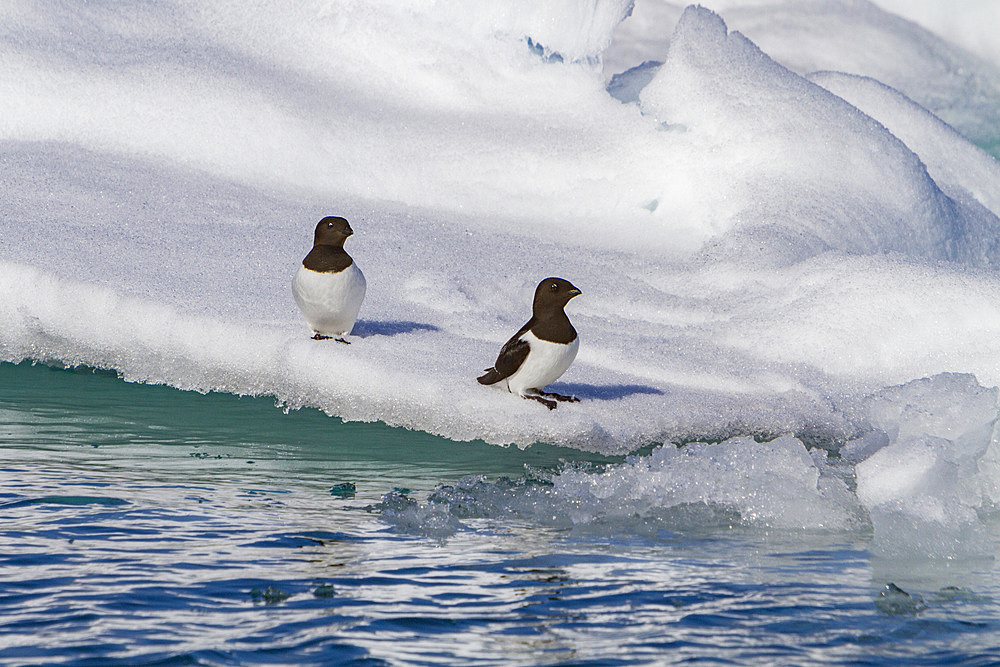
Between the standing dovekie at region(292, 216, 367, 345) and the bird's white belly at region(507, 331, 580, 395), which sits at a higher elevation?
the standing dovekie at region(292, 216, 367, 345)

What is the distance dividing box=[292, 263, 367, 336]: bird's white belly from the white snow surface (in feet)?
0.56

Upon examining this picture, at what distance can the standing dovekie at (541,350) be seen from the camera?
14.6 ft

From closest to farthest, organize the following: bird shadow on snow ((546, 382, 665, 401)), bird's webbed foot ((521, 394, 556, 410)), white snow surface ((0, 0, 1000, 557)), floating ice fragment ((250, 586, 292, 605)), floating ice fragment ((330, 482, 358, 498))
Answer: floating ice fragment ((250, 586, 292, 605)) < floating ice fragment ((330, 482, 358, 498)) < white snow surface ((0, 0, 1000, 557)) < bird's webbed foot ((521, 394, 556, 410)) < bird shadow on snow ((546, 382, 665, 401))

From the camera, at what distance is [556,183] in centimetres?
815

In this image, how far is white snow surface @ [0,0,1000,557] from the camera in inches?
172

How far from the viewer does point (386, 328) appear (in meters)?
5.52

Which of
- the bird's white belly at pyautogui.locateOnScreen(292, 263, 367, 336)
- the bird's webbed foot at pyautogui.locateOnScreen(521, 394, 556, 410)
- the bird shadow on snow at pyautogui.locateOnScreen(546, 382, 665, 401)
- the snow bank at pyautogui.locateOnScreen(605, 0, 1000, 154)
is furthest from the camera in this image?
the snow bank at pyautogui.locateOnScreen(605, 0, 1000, 154)

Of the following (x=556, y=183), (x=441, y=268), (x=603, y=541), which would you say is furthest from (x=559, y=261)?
(x=603, y=541)

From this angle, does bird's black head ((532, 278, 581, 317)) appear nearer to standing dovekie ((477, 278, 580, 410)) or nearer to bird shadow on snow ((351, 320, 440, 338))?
standing dovekie ((477, 278, 580, 410))

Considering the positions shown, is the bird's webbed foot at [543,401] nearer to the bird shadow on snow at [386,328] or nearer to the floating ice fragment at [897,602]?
the bird shadow on snow at [386,328]

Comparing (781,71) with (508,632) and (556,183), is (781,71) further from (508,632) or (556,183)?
(508,632)

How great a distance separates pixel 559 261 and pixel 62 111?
421 centimetres

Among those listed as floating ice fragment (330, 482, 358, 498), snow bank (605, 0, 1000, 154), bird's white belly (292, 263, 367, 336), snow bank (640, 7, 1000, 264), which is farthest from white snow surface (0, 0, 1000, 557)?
snow bank (605, 0, 1000, 154)

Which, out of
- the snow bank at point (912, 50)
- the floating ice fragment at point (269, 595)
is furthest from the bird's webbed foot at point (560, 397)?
the snow bank at point (912, 50)
